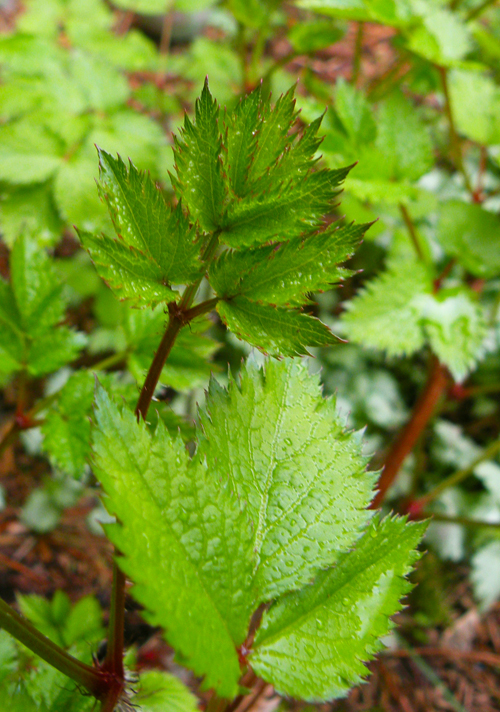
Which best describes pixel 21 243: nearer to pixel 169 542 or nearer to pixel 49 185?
pixel 169 542

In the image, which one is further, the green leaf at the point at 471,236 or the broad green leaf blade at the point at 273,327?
the green leaf at the point at 471,236

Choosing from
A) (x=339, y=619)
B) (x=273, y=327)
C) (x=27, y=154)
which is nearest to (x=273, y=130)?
(x=273, y=327)

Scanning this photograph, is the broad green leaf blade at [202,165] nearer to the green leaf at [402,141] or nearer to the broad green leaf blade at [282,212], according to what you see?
the broad green leaf blade at [282,212]

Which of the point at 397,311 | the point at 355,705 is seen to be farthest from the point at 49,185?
the point at 355,705

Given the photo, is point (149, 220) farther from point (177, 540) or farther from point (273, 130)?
point (177, 540)

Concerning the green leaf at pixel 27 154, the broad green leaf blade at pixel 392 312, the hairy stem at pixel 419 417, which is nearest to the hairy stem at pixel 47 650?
the broad green leaf blade at pixel 392 312

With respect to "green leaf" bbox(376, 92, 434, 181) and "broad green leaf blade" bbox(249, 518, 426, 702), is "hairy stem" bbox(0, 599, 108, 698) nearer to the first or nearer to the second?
"broad green leaf blade" bbox(249, 518, 426, 702)
